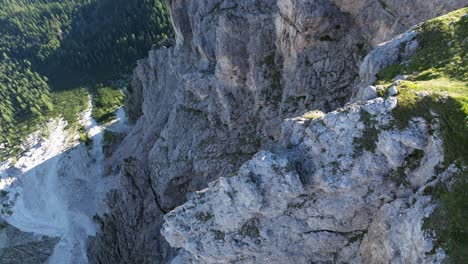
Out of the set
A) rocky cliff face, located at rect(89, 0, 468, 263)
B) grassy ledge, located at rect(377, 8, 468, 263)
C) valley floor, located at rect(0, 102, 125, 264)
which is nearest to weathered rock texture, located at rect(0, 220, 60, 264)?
valley floor, located at rect(0, 102, 125, 264)

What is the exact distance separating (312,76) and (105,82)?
458 feet

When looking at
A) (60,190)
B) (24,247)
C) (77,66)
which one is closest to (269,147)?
(24,247)

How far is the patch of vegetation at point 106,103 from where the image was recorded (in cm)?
13452

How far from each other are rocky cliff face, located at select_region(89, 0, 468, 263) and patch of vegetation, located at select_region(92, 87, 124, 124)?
43.2 metres

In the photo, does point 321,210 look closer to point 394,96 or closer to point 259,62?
point 394,96

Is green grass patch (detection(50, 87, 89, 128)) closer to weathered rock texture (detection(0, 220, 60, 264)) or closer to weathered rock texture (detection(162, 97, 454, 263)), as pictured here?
weathered rock texture (detection(0, 220, 60, 264))

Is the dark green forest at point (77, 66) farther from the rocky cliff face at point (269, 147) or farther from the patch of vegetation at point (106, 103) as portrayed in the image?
the rocky cliff face at point (269, 147)

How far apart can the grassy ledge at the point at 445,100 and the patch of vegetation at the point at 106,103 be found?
119 m

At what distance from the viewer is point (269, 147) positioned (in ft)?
135

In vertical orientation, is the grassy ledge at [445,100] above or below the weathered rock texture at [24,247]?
above

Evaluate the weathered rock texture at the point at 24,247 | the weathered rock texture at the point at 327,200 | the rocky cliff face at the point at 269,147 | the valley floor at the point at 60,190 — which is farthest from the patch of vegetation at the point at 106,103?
the weathered rock texture at the point at 327,200

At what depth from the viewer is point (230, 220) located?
26.9 m

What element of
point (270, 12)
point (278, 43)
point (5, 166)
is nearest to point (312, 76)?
point (278, 43)

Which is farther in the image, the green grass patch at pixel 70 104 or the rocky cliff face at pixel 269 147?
the green grass patch at pixel 70 104
